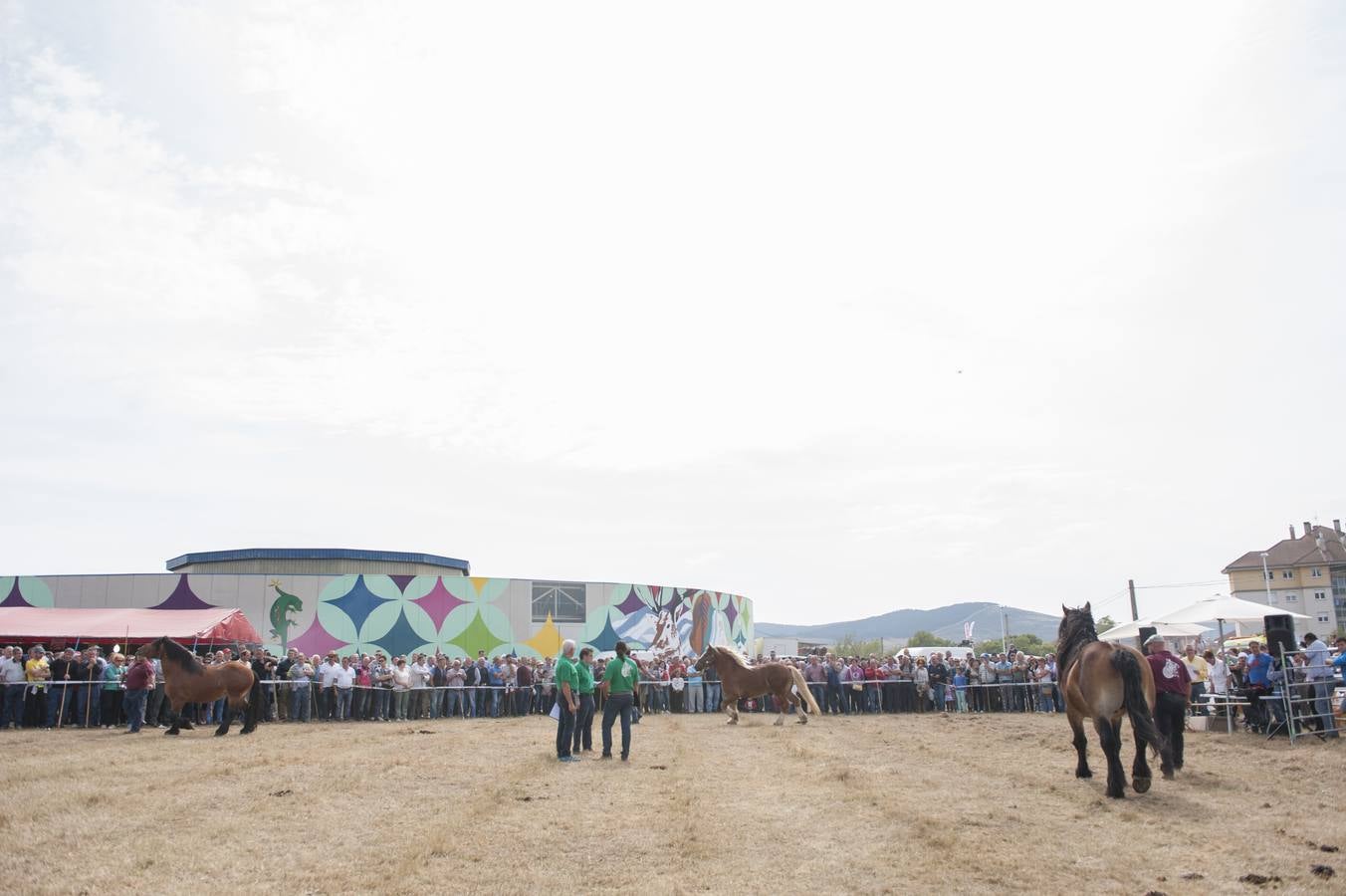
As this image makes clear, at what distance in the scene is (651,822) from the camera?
985 centimetres

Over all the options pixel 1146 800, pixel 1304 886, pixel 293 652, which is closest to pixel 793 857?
pixel 1304 886

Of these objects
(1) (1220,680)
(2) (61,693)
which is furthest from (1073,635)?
(2) (61,693)

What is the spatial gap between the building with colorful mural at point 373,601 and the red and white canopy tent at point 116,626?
7.59 meters

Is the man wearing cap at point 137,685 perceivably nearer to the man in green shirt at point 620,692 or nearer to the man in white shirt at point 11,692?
the man in white shirt at point 11,692

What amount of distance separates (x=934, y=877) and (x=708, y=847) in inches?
81.1

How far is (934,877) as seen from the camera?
750 cm

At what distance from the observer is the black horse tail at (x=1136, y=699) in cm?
1097

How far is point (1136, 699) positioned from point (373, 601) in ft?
105

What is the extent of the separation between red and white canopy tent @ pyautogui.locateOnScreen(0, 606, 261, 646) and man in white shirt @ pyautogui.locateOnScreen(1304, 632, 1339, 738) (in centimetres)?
2602

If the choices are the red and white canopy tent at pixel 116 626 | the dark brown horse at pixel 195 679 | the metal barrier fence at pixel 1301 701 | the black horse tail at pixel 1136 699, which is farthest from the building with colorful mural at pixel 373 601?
the black horse tail at pixel 1136 699

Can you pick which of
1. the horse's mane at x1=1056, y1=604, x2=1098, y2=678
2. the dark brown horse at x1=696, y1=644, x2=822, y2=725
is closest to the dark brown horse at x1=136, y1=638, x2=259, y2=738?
the dark brown horse at x1=696, y1=644, x2=822, y2=725

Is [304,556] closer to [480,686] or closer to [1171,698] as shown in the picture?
[480,686]

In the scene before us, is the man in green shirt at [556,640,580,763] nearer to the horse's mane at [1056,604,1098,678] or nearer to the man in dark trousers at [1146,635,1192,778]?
the horse's mane at [1056,604,1098,678]

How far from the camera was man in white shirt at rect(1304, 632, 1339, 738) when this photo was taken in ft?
57.3
